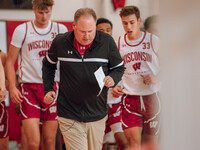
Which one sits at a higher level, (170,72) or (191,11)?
(191,11)

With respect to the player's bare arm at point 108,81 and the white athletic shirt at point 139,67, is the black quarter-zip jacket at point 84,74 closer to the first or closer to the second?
the player's bare arm at point 108,81

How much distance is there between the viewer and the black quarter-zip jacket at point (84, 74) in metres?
3.53

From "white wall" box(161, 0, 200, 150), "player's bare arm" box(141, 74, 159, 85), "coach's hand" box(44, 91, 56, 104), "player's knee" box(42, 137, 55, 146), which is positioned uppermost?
"white wall" box(161, 0, 200, 150)

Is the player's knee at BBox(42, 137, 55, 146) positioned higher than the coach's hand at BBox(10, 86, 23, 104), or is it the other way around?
the coach's hand at BBox(10, 86, 23, 104)

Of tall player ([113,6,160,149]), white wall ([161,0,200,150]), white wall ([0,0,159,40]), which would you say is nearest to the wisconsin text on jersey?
tall player ([113,6,160,149])

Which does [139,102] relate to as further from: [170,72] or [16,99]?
[170,72]

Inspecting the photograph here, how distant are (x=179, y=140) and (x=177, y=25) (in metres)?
0.28

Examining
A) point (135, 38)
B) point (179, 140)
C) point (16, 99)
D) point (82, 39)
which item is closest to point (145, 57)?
point (135, 38)

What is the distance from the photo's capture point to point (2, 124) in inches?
191

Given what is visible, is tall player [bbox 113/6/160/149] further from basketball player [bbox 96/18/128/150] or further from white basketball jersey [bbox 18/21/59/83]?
white basketball jersey [bbox 18/21/59/83]

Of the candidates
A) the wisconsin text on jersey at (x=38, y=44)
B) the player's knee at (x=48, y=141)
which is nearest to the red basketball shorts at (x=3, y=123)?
the player's knee at (x=48, y=141)

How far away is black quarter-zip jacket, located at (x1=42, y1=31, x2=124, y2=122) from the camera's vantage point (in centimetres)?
353

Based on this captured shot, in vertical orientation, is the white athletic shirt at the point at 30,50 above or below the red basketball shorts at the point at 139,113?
above

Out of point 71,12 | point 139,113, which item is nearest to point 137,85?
point 139,113
